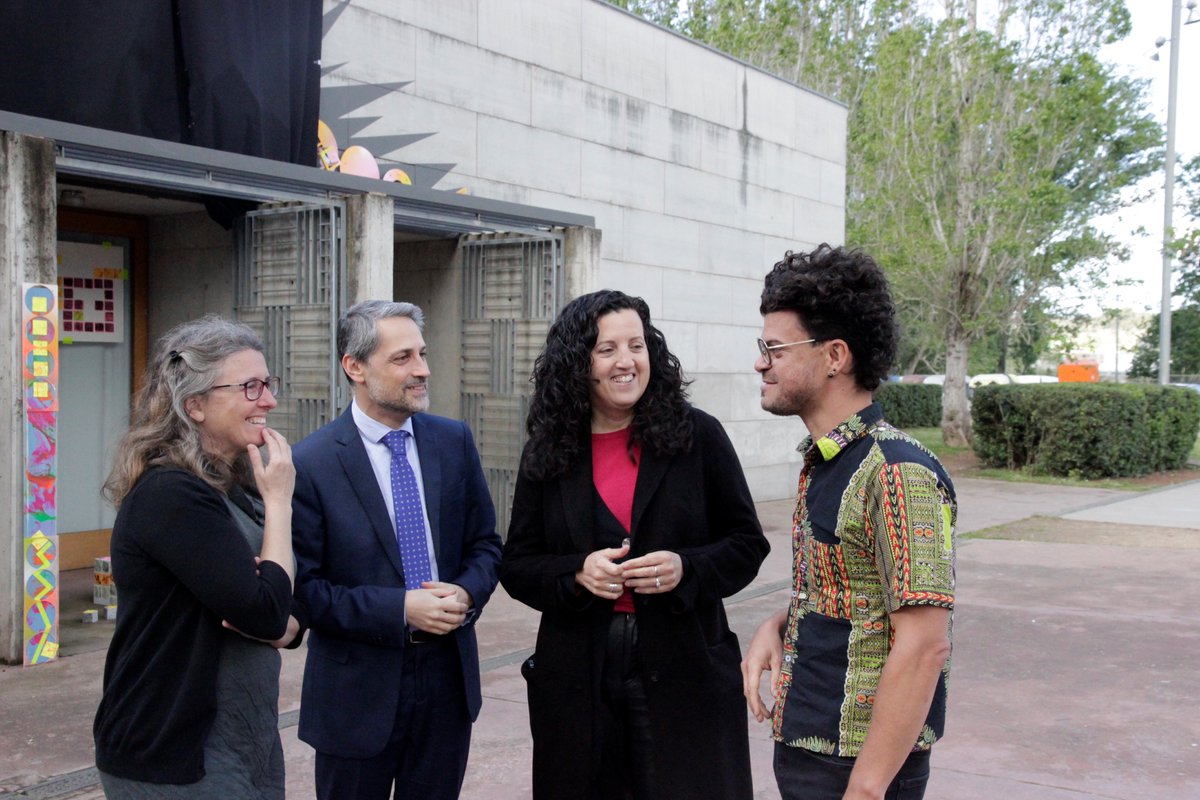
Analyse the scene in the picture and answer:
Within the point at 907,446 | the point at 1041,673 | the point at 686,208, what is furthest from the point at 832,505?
the point at 686,208

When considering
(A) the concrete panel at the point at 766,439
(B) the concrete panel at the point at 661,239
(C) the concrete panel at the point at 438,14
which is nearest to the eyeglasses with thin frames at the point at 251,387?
(C) the concrete panel at the point at 438,14

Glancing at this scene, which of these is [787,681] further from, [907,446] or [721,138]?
[721,138]

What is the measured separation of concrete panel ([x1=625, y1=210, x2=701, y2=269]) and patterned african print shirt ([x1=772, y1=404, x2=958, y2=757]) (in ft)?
31.8

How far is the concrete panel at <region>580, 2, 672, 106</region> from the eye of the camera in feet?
37.2

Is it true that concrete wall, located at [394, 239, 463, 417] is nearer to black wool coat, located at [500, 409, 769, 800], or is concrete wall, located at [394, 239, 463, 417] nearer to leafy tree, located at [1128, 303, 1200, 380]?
black wool coat, located at [500, 409, 769, 800]

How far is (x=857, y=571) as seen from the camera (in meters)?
2.21

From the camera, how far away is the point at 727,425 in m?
13.3

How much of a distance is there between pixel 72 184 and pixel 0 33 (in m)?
1.07

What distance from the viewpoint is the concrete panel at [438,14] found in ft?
30.4

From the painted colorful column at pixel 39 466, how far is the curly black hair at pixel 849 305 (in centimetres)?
490

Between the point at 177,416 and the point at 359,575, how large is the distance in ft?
2.58

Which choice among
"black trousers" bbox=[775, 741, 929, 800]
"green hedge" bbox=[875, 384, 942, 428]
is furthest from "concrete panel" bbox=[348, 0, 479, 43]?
"green hedge" bbox=[875, 384, 942, 428]

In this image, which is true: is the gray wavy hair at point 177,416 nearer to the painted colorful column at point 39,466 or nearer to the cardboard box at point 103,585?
the painted colorful column at point 39,466

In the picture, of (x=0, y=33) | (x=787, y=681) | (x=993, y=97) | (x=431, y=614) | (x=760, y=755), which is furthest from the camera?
(x=993, y=97)
